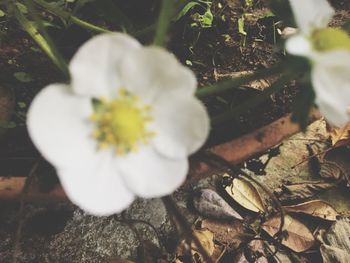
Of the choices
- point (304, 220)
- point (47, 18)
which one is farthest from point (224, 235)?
point (47, 18)

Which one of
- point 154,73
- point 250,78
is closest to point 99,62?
point 154,73

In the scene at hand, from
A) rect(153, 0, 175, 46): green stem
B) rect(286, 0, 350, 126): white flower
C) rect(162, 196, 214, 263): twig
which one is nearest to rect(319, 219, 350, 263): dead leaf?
rect(162, 196, 214, 263): twig

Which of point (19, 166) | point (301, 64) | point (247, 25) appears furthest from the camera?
point (247, 25)

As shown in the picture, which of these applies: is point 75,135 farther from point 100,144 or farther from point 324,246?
point 324,246

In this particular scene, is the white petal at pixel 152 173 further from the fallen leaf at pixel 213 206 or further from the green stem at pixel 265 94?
the fallen leaf at pixel 213 206

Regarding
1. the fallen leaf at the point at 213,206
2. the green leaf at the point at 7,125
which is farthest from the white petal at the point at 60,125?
the fallen leaf at the point at 213,206

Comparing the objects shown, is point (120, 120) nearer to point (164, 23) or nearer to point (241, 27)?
point (164, 23)
